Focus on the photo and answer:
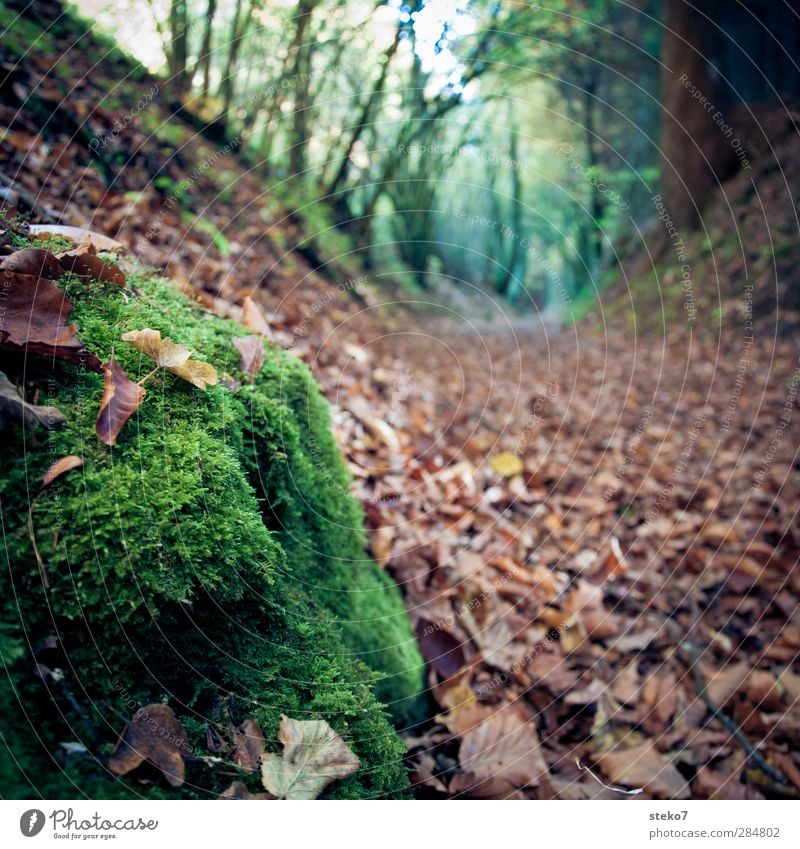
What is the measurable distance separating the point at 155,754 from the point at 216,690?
161mm

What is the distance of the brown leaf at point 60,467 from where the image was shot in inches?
41.6

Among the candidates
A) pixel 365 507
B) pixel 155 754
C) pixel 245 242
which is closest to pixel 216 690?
pixel 155 754

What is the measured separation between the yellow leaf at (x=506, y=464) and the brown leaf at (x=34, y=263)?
2.56 metres

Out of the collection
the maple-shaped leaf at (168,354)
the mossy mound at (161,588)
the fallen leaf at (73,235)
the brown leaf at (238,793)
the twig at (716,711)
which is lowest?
the twig at (716,711)

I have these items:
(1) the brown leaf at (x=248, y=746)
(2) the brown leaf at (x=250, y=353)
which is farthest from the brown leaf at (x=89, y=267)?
(1) the brown leaf at (x=248, y=746)

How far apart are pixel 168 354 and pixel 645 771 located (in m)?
1.99

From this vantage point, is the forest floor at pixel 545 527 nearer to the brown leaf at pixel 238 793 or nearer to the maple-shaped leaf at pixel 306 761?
the maple-shaped leaf at pixel 306 761

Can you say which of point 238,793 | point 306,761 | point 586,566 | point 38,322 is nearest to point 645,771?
point 586,566

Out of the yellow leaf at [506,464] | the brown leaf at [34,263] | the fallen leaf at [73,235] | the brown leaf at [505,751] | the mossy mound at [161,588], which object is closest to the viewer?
the mossy mound at [161,588]

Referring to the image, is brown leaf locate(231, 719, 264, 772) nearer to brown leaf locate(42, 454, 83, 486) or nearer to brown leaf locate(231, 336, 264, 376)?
brown leaf locate(42, 454, 83, 486)

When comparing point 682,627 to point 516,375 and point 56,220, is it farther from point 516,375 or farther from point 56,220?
point 516,375

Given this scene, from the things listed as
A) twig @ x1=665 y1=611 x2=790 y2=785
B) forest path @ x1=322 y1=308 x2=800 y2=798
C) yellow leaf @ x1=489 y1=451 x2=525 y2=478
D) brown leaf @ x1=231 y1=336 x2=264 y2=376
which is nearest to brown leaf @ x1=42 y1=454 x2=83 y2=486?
brown leaf @ x1=231 y1=336 x2=264 y2=376

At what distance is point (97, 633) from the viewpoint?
1.05 metres
